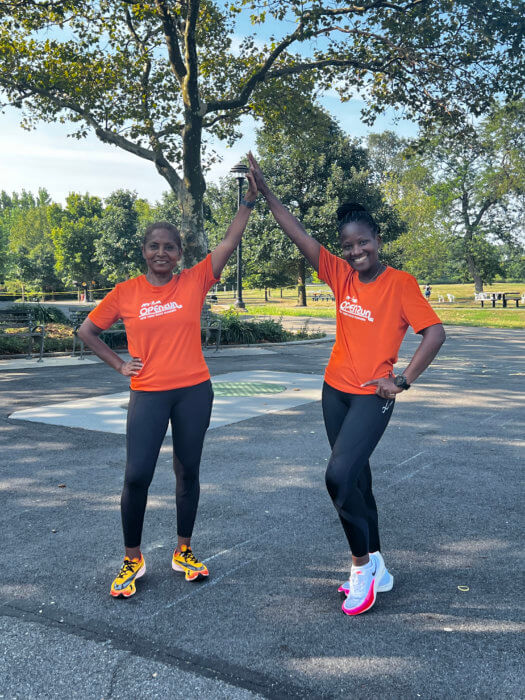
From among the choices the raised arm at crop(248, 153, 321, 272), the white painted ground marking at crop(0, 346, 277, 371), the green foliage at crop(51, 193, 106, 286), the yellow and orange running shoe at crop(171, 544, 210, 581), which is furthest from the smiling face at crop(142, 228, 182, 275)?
the green foliage at crop(51, 193, 106, 286)

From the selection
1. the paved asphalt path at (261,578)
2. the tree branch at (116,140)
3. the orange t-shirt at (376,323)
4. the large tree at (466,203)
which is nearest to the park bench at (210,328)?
the tree branch at (116,140)

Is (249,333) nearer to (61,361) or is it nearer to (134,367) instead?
(61,361)

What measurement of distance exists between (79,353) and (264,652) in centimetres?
1293

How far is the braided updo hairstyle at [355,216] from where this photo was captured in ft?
11.2

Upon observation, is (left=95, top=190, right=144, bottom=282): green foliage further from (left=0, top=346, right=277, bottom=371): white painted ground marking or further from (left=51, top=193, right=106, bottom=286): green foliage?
(left=0, top=346, right=277, bottom=371): white painted ground marking

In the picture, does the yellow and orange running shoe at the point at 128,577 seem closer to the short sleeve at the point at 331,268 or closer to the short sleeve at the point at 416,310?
the short sleeve at the point at 331,268

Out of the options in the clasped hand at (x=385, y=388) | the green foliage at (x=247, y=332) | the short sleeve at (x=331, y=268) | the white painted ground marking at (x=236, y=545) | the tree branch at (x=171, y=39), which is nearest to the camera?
the clasped hand at (x=385, y=388)

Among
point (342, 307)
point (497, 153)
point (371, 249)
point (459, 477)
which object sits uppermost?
point (497, 153)

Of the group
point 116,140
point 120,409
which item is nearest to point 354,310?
point 120,409

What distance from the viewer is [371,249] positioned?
11.0 feet

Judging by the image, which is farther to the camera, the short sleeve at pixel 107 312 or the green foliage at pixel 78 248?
the green foliage at pixel 78 248

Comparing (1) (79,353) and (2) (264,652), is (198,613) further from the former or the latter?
(1) (79,353)

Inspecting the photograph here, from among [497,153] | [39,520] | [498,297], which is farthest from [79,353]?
[497,153]

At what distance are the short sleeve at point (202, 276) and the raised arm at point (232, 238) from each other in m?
0.03
